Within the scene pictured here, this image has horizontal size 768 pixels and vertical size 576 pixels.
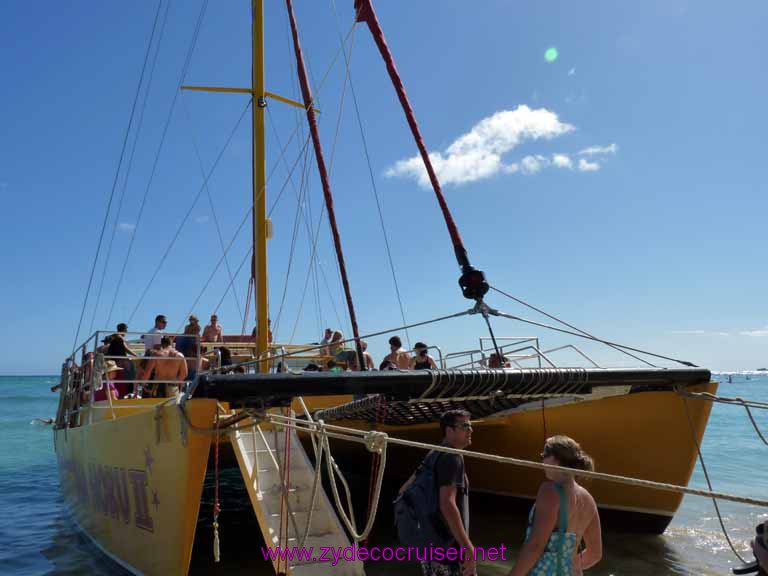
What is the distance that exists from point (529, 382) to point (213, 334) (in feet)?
26.4

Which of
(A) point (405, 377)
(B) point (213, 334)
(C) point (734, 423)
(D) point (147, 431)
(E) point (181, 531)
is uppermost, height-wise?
(B) point (213, 334)

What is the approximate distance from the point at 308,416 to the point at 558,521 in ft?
8.07

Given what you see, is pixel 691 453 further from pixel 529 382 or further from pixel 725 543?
pixel 529 382

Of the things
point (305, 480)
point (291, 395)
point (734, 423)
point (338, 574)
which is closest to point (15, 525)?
point (305, 480)

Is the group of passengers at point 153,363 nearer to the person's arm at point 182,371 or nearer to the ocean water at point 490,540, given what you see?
the person's arm at point 182,371

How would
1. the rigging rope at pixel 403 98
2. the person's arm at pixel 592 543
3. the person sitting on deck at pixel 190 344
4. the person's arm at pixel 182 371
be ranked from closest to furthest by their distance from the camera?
1. the person's arm at pixel 592 543
2. the rigging rope at pixel 403 98
3. the person's arm at pixel 182 371
4. the person sitting on deck at pixel 190 344

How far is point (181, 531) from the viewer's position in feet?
15.6

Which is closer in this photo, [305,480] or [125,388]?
[305,480]

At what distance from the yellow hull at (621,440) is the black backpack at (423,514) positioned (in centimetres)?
387

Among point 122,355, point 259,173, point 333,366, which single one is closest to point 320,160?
point 259,173

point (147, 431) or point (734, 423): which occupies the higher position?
point (147, 431)

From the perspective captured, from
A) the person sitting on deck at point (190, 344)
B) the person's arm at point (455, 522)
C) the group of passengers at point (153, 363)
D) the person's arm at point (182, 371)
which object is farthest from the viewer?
the person sitting on deck at point (190, 344)

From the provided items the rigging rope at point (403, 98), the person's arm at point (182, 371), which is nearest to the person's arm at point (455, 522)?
the rigging rope at point (403, 98)

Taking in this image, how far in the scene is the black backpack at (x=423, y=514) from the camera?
3.36 m
